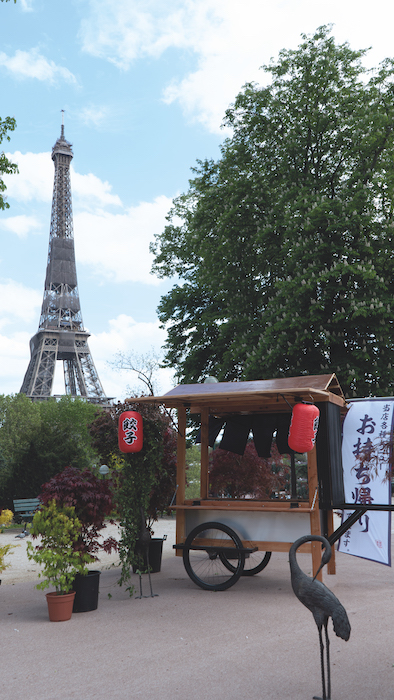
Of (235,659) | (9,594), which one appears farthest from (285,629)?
(9,594)

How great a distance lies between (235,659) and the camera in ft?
18.4

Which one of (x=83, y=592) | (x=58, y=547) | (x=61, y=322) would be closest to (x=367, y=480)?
(x=83, y=592)

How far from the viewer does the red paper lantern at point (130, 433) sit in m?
8.85

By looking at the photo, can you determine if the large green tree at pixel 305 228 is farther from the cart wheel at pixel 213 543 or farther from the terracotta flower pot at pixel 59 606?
the terracotta flower pot at pixel 59 606

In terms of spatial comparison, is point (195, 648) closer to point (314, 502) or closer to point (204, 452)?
point (314, 502)

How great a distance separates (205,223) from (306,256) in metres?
5.40

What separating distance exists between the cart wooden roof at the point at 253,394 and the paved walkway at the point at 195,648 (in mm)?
2885

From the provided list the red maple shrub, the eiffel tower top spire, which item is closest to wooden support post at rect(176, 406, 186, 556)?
the red maple shrub

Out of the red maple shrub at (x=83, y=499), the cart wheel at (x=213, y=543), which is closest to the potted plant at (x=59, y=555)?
the red maple shrub at (x=83, y=499)

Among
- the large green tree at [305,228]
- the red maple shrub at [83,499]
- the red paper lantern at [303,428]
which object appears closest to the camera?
the red maple shrub at [83,499]

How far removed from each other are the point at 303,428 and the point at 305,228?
7857 millimetres

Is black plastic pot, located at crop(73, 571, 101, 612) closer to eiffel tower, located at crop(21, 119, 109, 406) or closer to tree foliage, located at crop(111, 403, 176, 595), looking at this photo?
tree foliage, located at crop(111, 403, 176, 595)

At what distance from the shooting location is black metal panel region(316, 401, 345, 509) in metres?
8.80

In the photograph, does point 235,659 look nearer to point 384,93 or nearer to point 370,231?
point 370,231
